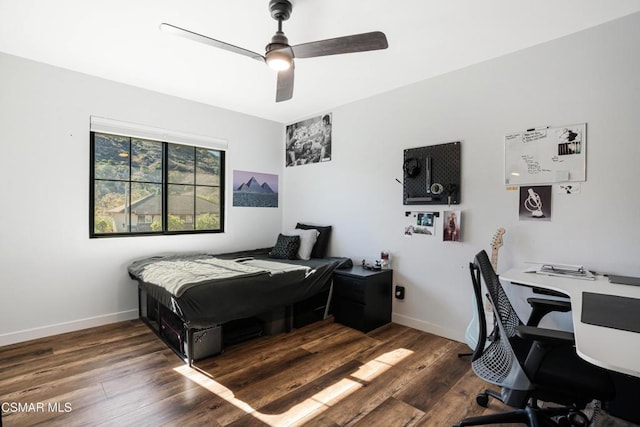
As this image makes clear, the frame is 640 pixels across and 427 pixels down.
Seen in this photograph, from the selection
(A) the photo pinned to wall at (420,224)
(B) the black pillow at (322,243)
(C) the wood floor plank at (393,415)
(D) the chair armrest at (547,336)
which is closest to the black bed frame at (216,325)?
(B) the black pillow at (322,243)

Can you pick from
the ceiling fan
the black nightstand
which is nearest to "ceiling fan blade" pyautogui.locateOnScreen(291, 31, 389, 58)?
the ceiling fan

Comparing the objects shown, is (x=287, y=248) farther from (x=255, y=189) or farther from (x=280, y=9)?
(x=280, y=9)

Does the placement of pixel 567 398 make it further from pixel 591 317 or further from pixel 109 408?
pixel 109 408

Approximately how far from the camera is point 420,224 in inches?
121

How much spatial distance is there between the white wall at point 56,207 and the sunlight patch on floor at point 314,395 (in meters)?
1.53

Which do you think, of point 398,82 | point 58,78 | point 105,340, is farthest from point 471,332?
point 58,78

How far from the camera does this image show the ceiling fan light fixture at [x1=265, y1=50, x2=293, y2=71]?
1931 millimetres

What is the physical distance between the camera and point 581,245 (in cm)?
221

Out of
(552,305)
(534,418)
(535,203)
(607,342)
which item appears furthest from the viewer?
(535,203)

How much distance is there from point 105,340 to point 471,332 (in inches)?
124

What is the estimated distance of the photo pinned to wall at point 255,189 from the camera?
13.6 ft

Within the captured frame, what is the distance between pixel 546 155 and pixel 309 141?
109 inches

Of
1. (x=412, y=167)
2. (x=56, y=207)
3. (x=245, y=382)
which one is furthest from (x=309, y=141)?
(x=245, y=382)

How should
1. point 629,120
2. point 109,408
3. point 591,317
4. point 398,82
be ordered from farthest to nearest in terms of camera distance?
point 398,82
point 629,120
point 109,408
point 591,317
